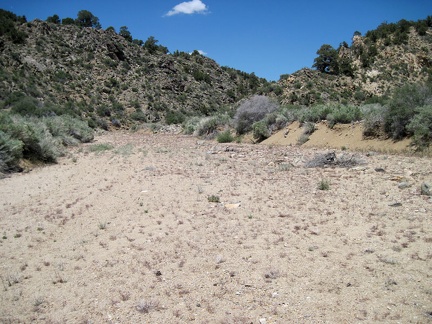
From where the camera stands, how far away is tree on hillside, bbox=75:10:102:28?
206ft

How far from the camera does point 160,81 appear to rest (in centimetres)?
5412

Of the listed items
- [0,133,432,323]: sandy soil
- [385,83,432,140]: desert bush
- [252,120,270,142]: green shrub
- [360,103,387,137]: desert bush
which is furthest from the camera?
[252,120,270,142]: green shrub

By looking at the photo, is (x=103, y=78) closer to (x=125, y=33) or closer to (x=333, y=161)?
(x=125, y=33)

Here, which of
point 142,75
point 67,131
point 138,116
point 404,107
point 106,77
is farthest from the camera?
point 142,75

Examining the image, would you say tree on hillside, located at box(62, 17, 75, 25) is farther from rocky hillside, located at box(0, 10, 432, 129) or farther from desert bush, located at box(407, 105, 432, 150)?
desert bush, located at box(407, 105, 432, 150)

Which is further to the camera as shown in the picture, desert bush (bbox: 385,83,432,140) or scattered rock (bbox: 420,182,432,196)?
desert bush (bbox: 385,83,432,140)

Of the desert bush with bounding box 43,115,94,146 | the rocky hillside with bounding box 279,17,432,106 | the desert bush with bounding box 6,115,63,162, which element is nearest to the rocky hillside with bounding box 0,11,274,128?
the desert bush with bounding box 43,115,94,146

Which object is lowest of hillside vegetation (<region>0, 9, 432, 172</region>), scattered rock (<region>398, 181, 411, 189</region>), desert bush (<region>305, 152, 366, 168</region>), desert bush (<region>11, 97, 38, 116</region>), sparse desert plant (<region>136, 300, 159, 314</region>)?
sparse desert plant (<region>136, 300, 159, 314</region>)

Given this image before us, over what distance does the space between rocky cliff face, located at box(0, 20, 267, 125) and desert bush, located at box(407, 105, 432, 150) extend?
108 feet

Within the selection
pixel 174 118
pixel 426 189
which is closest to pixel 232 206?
pixel 426 189

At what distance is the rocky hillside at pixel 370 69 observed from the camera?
134ft

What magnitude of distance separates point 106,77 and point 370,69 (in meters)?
34.6

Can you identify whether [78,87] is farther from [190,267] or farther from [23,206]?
[190,267]

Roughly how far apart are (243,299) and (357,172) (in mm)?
6856
